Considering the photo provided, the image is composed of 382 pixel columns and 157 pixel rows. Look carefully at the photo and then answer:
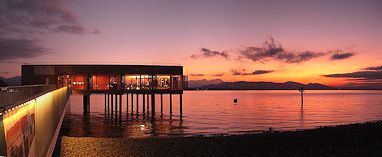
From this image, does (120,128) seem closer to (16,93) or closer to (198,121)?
(198,121)

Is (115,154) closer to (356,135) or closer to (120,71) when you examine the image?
(356,135)

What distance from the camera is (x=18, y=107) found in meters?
4.96

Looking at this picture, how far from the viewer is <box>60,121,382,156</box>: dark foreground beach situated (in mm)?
17794

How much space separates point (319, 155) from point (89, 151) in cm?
1064

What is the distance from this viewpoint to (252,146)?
19812mm

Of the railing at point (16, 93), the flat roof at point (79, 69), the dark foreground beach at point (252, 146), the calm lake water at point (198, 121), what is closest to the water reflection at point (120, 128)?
the calm lake water at point (198, 121)

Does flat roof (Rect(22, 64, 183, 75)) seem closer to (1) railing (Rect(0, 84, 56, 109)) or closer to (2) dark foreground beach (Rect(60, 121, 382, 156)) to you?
(2) dark foreground beach (Rect(60, 121, 382, 156))

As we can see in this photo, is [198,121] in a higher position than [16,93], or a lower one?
lower

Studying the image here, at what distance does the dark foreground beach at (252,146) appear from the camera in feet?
58.4

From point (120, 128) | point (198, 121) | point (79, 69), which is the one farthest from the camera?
point (79, 69)

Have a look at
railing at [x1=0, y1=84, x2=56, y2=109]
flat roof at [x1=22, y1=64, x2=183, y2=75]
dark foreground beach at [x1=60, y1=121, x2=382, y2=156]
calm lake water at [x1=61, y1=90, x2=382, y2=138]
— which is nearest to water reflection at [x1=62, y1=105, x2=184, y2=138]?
calm lake water at [x1=61, y1=90, x2=382, y2=138]

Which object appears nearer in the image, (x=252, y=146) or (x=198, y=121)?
(x=252, y=146)

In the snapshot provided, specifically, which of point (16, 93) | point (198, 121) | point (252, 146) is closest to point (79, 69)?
point (198, 121)

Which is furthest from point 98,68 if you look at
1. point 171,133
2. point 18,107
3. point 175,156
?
point 18,107
